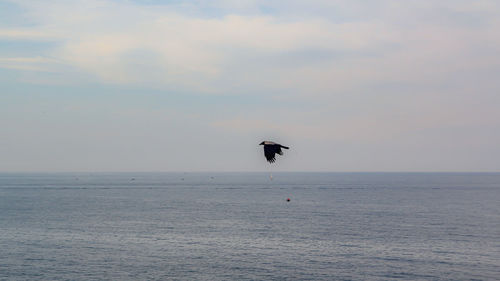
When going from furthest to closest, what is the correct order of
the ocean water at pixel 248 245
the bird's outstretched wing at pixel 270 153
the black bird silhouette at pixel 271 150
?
1. the ocean water at pixel 248 245
2. the bird's outstretched wing at pixel 270 153
3. the black bird silhouette at pixel 271 150

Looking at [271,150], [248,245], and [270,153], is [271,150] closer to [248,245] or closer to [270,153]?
[270,153]

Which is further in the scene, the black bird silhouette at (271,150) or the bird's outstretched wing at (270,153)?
the bird's outstretched wing at (270,153)

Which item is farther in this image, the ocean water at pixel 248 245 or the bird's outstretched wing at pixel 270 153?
the ocean water at pixel 248 245

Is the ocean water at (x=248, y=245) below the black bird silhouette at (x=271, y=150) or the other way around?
below

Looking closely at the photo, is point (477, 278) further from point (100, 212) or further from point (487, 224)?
A: point (100, 212)

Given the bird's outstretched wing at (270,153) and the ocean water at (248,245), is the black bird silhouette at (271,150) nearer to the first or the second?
the bird's outstretched wing at (270,153)

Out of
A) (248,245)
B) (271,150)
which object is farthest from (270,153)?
(248,245)

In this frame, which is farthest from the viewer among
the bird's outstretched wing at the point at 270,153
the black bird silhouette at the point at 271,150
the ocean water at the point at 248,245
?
the ocean water at the point at 248,245

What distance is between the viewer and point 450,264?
7919 cm

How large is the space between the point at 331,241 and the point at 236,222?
36.7 meters

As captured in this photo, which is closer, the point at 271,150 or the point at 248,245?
the point at 271,150

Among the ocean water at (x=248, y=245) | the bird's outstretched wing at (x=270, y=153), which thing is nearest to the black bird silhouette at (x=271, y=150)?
the bird's outstretched wing at (x=270, y=153)

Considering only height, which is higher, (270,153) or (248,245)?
(270,153)

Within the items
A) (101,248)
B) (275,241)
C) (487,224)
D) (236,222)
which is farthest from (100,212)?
(487,224)
